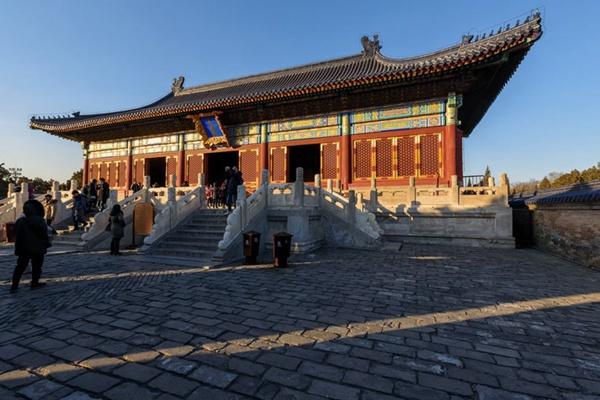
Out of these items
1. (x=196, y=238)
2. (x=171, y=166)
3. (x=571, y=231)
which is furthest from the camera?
(x=171, y=166)

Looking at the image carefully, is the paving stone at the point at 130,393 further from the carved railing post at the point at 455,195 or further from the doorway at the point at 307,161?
the doorway at the point at 307,161

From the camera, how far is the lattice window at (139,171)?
18.5 meters

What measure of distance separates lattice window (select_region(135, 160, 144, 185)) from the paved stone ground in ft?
44.1

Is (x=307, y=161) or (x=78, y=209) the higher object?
(x=307, y=161)

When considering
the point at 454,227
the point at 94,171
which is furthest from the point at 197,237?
the point at 94,171

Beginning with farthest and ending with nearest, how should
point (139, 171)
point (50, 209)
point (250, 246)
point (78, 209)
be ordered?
point (139, 171) → point (50, 209) → point (78, 209) → point (250, 246)

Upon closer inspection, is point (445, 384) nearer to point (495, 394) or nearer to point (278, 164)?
point (495, 394)

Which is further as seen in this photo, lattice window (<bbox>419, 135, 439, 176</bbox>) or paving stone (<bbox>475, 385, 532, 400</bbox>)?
lattice window (<bbox>419, 135, 439, 176</bbox>)

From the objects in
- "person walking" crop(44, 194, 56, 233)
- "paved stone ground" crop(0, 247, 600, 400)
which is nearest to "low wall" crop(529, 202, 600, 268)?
"paved stone ground" crop(0, 247, 600, 400)

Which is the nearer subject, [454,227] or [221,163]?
[454,227]

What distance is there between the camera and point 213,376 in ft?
8.32

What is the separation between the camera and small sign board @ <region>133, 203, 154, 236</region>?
11.1 metres

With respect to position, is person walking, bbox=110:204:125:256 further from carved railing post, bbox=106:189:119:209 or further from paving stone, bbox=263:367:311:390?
paving stone, bbox=263:367:311:390

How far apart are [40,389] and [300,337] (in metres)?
2.26
